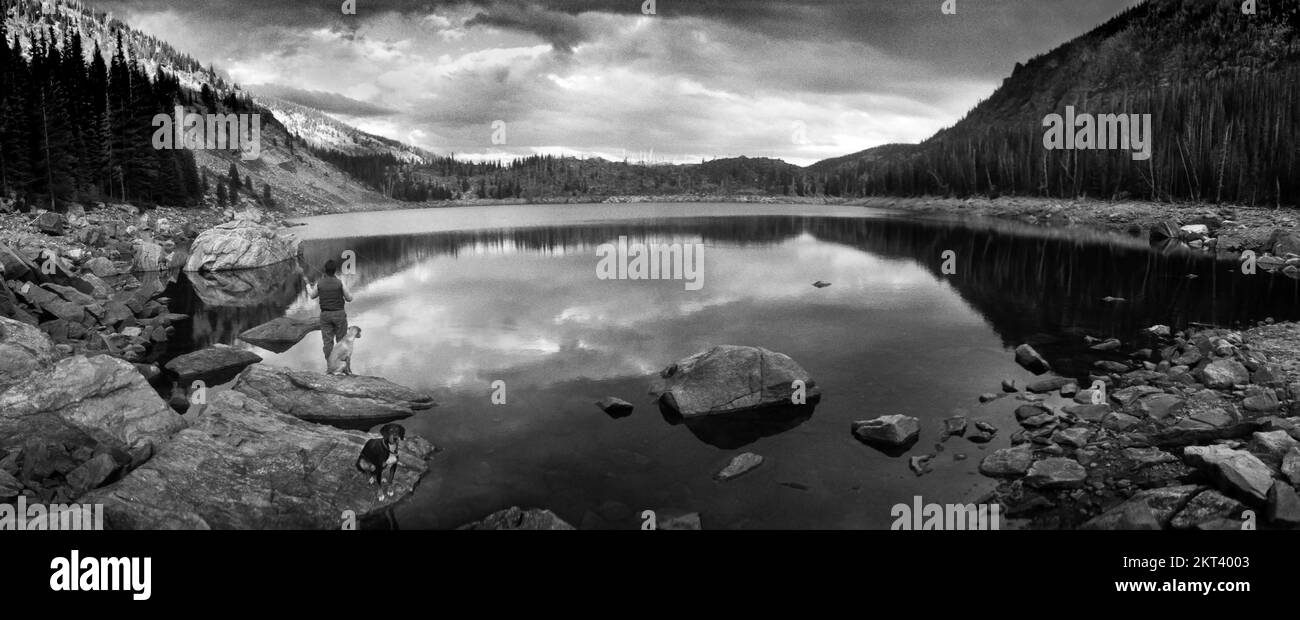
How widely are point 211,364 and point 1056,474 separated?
24583 millimetres

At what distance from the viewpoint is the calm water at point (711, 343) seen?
1331 centimetres

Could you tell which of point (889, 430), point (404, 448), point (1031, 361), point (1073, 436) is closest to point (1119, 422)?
point (1073, 436)

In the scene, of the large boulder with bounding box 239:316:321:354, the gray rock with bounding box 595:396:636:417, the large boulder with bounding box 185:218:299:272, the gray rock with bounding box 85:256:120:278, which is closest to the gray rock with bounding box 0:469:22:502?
the gray rock with bounding box 595:396:636:417

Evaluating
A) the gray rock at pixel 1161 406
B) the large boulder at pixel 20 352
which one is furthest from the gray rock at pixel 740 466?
the large boulder at pixel 20 352

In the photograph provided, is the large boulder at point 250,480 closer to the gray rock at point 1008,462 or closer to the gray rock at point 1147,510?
the gray rock at point 1008,462

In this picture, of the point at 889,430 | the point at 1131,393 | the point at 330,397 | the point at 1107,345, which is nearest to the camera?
the point at 889,430

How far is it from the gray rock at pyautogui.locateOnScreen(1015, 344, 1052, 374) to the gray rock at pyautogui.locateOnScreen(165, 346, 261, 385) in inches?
1033

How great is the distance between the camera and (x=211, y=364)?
22031 millimetres

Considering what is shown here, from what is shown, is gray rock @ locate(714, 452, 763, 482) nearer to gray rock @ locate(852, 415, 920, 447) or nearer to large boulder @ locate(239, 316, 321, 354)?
gray rock @ locate(852, 415, 920, 447)

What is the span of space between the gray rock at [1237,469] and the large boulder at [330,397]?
693 inches

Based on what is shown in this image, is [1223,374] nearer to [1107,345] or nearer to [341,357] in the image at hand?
[1107,345]
